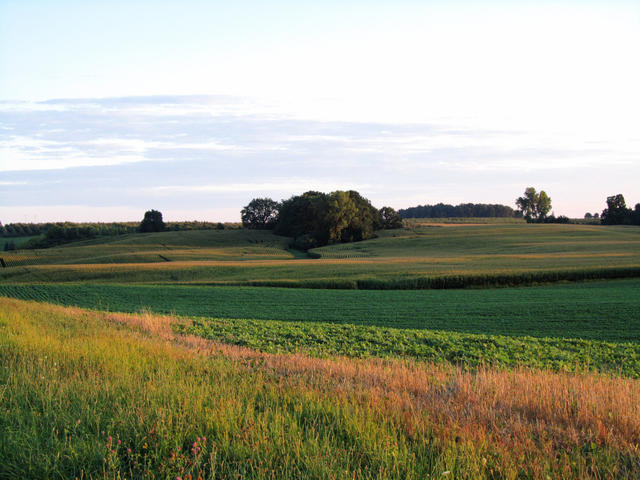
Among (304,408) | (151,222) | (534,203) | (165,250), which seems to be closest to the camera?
(304,408)

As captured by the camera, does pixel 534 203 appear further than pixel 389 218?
Yes

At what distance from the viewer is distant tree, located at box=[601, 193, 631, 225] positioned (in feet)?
392

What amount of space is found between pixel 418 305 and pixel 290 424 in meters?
25.2

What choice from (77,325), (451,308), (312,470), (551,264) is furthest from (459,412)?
(551,264)

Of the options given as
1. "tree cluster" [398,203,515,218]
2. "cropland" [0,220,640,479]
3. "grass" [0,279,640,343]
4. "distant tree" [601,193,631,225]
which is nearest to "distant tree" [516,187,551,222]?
"tree cluster" [398,203,515,218]

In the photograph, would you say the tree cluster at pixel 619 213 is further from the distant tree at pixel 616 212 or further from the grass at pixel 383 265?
the grass at pixel 383 265

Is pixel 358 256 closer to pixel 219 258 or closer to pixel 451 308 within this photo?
pixel 219 258

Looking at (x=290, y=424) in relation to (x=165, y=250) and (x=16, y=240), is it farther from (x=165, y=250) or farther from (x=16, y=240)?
(x=16, y=240)

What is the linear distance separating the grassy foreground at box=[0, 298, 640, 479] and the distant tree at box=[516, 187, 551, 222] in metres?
178

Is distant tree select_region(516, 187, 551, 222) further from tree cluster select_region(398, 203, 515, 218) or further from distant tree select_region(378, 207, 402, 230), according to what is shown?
distant tree select_region(378, 207, 402, 230)

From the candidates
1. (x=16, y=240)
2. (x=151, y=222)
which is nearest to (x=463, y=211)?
(x=151, y=222)

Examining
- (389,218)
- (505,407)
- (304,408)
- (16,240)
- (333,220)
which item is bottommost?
(505,407)

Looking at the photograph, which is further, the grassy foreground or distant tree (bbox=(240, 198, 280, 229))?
distant tree (bbox=(240, 198, 280, 229))

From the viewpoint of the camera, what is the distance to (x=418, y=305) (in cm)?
2942
